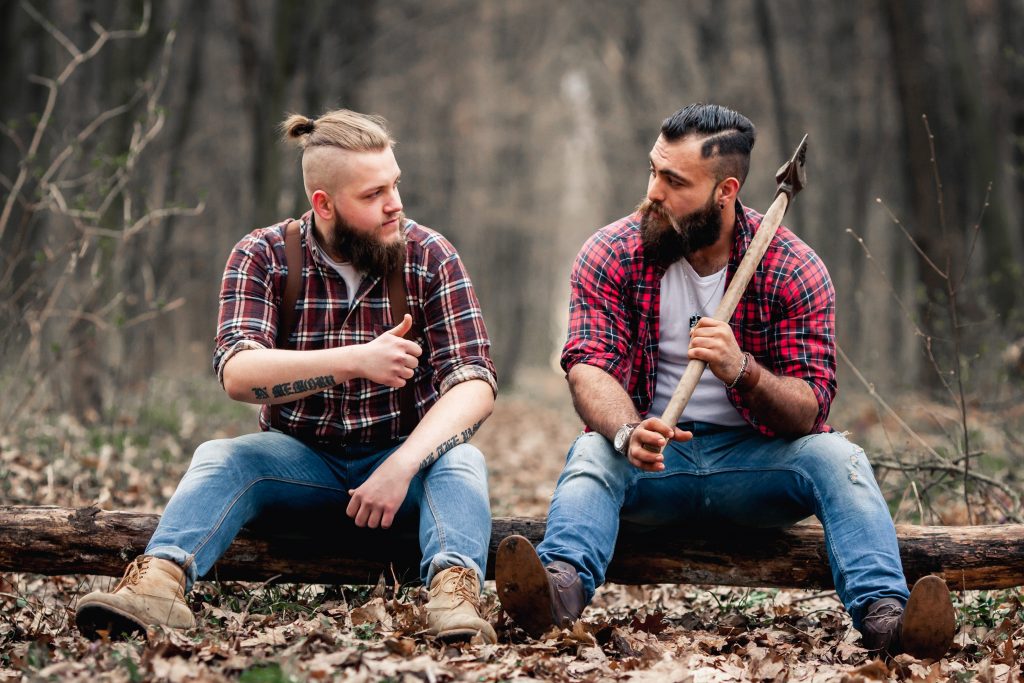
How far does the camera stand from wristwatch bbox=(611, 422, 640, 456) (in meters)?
3.39

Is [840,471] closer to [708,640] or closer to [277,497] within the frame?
[708,640]

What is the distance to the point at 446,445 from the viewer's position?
3455 mm

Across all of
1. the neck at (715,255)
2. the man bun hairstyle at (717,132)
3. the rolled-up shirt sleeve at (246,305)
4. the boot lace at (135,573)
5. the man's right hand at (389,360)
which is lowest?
the boot lace at (135,573)

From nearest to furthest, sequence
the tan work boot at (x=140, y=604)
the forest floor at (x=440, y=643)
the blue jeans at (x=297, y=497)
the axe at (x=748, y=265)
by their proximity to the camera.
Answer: the forest floor at (x=440, y=643), the tan work boot at (x=140, y=604), the blue jeans at (x=297, y=497), the axe at (x=748, y=265)

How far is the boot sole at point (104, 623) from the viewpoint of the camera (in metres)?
2.88

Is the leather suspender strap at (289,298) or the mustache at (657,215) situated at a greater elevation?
the mustache at (657,215)

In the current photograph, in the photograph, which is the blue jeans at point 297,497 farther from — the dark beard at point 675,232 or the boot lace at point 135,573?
the dark beard at point 675,232

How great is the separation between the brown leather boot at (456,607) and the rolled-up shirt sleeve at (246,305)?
3.31 ft

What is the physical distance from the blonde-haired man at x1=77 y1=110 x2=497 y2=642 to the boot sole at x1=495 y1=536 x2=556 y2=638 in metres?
0.12

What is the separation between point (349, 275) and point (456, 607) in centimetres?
127

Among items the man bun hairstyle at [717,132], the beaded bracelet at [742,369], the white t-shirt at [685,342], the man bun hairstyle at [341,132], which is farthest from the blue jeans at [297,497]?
the man bun hairstyle at [717,132]

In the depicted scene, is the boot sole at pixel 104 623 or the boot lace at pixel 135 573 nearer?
the boot sole at pixel 104 623

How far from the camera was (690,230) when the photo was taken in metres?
3.73

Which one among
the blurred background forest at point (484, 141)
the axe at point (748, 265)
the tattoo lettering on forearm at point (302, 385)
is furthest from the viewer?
the blurred background forest at point (484, 141)
